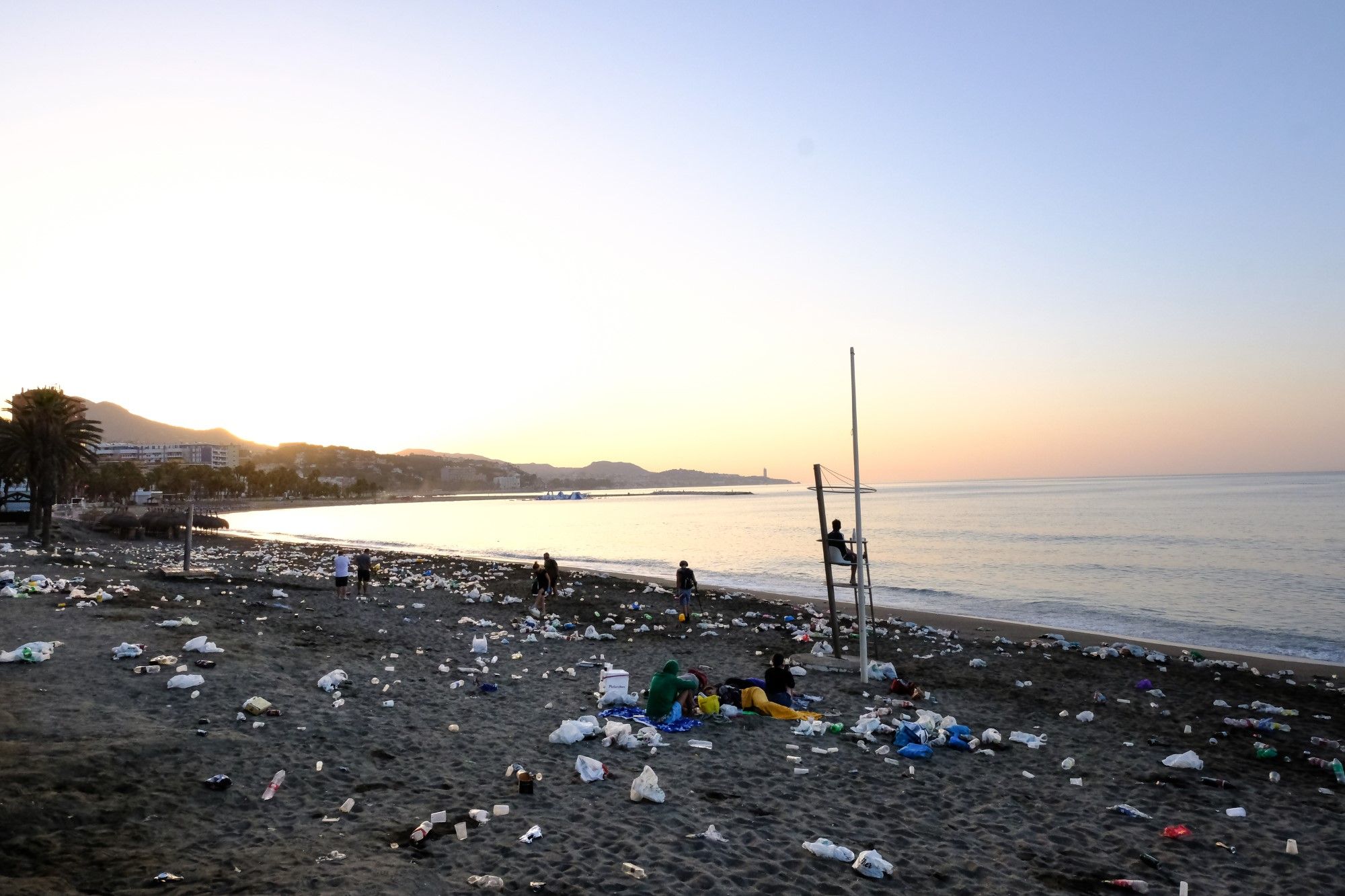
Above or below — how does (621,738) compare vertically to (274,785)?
below

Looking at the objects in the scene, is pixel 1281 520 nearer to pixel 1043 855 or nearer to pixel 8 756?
pixel 1043 855

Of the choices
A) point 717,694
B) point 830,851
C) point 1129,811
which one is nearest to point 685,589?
point 717,694

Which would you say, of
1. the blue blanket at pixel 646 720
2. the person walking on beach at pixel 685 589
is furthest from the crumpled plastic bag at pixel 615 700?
the person walking on beach at pixel 685 589

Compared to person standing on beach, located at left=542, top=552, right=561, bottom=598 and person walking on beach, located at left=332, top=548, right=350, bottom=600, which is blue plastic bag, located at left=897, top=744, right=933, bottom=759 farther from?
person walking on beach, located at left=332, top=548, right=350, bottom=600

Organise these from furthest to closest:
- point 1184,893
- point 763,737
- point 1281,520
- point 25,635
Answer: point 1281,520 < point 25,635 < point 763,737 < point 1184,893

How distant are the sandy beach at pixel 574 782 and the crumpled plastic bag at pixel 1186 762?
8 centimetres

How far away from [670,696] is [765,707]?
4.70 feet

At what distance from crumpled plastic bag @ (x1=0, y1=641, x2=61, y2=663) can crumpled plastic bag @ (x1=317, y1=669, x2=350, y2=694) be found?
336 cm

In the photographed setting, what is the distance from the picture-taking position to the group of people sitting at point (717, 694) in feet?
31.5

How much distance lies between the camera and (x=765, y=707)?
10.2 meters

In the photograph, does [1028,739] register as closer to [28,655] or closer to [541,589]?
[541,589]

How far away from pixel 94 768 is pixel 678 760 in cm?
531

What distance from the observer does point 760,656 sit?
15.0 m

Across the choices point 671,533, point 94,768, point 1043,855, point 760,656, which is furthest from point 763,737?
point 671,533
